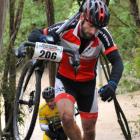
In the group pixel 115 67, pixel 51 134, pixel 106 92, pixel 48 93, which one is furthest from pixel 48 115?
pixel 106 92

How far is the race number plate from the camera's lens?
617 centimetres

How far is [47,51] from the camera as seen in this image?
20.3ft

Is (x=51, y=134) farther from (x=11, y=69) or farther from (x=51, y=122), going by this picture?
(x=11, y=69)

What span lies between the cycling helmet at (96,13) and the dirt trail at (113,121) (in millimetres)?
5780

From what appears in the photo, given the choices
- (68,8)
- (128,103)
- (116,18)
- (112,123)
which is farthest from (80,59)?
(128,103)

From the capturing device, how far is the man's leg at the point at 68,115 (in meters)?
6.35

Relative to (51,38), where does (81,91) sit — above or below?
below

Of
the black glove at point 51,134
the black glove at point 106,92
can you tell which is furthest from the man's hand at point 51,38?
the black glove at point 51,134

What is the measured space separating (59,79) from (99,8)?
3.82 ft

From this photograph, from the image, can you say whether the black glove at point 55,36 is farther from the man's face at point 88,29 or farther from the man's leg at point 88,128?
the man's leg at point 88,128

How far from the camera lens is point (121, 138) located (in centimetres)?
1309

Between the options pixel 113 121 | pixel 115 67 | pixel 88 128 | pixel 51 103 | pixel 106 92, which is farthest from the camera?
pixel 113 121

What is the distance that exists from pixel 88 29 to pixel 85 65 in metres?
0.69

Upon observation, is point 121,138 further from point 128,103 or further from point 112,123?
point 128,103
